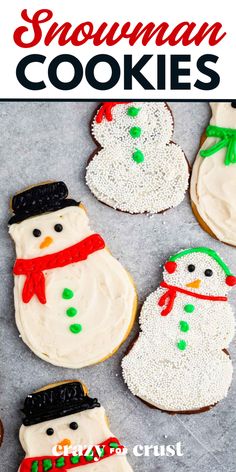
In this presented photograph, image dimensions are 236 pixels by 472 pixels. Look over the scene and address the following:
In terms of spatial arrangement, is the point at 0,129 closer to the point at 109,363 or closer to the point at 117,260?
the point at 117,260

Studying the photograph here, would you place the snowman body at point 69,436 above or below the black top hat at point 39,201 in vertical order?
below

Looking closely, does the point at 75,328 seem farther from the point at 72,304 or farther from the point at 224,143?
the point at 224,143

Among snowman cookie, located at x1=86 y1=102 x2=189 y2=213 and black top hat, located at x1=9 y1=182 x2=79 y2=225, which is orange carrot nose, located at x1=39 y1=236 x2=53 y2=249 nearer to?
black top hat, located at x1=9 y1=182 x2=79 y2=225

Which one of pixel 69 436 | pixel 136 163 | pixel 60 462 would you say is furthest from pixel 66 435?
pixel 136 163

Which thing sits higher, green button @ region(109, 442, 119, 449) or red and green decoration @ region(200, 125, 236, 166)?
red and green decoration @ region(200, 125, 236, 166)

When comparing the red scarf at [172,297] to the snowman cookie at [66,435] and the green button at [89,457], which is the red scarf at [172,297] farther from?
the green button at [89,457]

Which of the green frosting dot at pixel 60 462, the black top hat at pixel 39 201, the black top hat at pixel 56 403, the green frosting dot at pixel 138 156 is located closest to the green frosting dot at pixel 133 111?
the green frosting dot at pixel 138 156

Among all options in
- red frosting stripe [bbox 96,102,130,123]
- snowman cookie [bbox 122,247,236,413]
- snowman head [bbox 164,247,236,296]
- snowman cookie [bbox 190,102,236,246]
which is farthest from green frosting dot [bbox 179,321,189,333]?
red frosting stripe [bbox 96,102,130,123]
